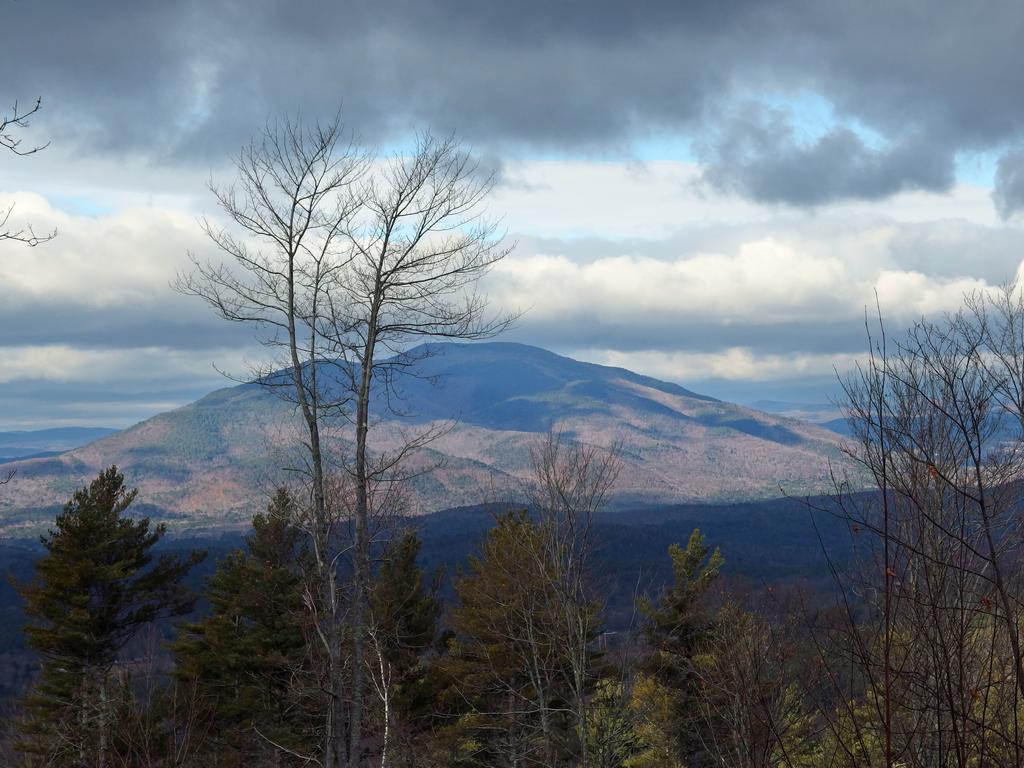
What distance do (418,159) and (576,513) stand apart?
672 cm

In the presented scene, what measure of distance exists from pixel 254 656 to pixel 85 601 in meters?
5.06

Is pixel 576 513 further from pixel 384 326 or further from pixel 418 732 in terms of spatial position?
pixel 418 732

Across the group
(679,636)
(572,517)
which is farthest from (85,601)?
(679,636)

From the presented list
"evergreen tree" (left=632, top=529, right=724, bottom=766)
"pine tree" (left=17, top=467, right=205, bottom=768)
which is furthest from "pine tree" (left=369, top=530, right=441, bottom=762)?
"evergreen tree" (left=632, top=529, right=724, bottom=766)

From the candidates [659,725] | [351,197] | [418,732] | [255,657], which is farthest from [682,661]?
[351,197]

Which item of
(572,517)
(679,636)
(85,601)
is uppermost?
(572,517)

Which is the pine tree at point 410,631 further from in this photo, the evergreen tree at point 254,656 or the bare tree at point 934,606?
the bare tree at point 934,606

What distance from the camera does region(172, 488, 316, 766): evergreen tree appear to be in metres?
26.1

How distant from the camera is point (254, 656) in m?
26.4

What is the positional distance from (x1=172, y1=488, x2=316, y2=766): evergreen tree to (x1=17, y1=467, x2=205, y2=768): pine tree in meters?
1.89

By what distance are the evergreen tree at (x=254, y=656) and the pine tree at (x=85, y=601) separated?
1.89m

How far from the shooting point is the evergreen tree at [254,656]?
2606 cm

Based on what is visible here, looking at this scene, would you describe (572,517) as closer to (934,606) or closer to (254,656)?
(934,606)

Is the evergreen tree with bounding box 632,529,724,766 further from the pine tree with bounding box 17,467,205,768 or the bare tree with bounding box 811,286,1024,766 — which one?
the pine tree with bounding box 17,467,205,768
